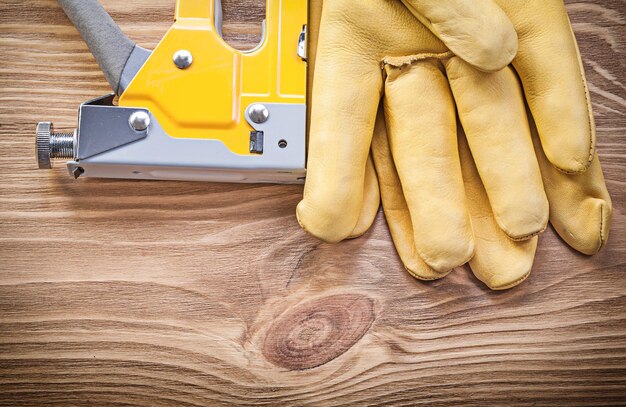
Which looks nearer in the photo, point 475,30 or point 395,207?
point 475,30

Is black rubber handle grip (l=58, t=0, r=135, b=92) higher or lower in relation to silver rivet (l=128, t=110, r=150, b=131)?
higher

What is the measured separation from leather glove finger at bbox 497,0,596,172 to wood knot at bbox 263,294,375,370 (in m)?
0.28

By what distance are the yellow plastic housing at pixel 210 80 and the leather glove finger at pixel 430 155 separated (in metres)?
0.11

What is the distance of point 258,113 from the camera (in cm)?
71

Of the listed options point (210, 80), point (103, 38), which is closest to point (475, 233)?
point (210, 80)

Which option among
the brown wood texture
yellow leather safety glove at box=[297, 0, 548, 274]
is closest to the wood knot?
the brown wood texture

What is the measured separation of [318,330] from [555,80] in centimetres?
38

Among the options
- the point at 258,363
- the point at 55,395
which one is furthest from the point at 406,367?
the point at 55,395

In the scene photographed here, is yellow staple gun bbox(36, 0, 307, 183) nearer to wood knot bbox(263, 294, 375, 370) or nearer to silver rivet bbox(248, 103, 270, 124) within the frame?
silver rivet bbox(248, 103, 270, 124)

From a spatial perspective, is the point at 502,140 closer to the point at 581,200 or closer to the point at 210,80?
the point at 581,200

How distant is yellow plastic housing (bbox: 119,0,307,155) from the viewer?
712 millimetres

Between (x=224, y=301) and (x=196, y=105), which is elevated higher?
(x=196, y=105)

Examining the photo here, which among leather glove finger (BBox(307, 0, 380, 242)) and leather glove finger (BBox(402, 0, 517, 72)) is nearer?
leather glove finger (BBox(402, 0, 517, 72))

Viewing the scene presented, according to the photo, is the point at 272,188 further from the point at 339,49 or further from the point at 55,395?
the point at 55,395
